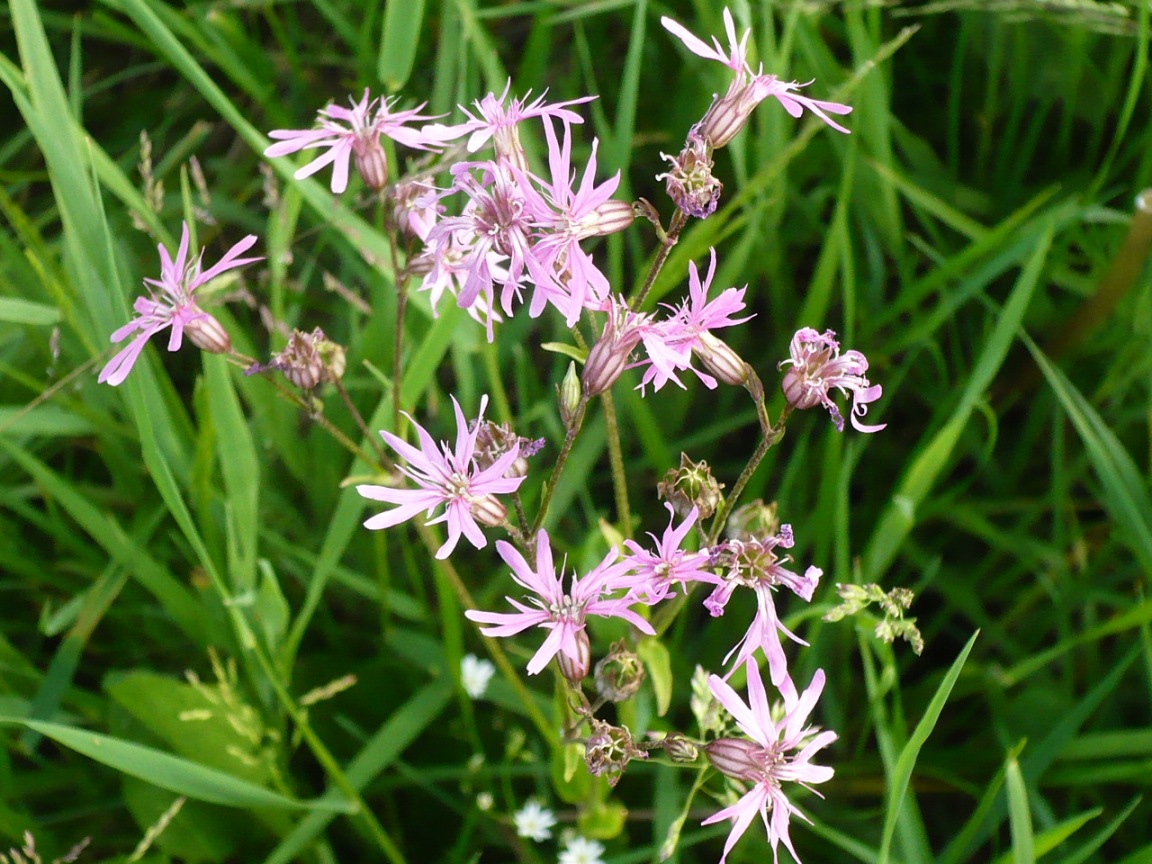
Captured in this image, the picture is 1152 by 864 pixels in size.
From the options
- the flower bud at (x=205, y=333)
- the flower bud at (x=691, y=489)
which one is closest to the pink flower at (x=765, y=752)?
the flower bud at (x=691, y=489)

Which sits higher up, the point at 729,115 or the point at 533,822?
the point at 729,115

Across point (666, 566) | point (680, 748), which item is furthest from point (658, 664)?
point (666, 566)

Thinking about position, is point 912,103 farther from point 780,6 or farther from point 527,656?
point 527,656

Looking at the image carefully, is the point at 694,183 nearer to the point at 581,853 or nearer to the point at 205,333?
the point at 205,333

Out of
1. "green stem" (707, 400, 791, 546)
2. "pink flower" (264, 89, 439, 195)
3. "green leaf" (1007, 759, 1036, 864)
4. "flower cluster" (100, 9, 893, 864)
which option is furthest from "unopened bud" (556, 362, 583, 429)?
"green leaf" (1007, 759, 1036, 864)

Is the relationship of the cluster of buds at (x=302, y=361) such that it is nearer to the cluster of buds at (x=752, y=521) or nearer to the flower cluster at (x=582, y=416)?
the flower cluster at (x=582, y=416)

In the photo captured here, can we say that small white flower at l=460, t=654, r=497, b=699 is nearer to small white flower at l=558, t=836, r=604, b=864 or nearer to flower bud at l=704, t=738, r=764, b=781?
small white flower at l=558, t=836, r=604, b=864
